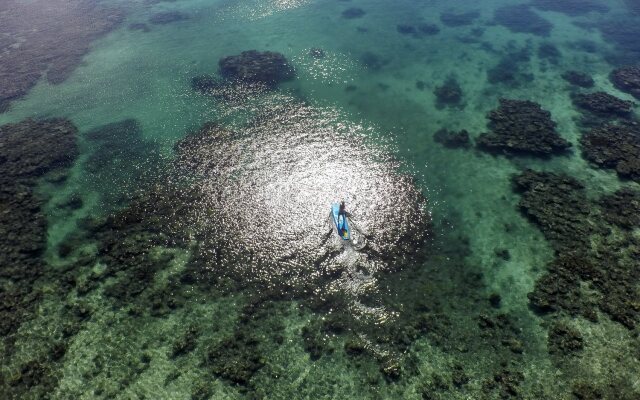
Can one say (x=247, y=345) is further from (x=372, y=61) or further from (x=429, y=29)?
(x=429, y=29)

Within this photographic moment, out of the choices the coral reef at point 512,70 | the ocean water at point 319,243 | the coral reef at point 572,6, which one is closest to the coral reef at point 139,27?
the ocean water at point 319,243

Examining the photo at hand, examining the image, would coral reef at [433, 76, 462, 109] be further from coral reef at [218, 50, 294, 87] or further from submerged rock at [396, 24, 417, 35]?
coral reef at [218, 50, 294, 87]

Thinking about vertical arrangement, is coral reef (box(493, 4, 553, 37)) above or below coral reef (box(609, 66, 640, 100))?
above

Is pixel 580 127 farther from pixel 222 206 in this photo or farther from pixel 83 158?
pixel 83 158

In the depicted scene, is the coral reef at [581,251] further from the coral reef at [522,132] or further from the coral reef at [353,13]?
the coral reef at [353,13]

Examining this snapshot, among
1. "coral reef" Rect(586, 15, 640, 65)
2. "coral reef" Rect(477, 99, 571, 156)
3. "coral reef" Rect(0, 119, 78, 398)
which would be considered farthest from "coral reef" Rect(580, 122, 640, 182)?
"coral reef" Rect(0, 119, 78, 398)
